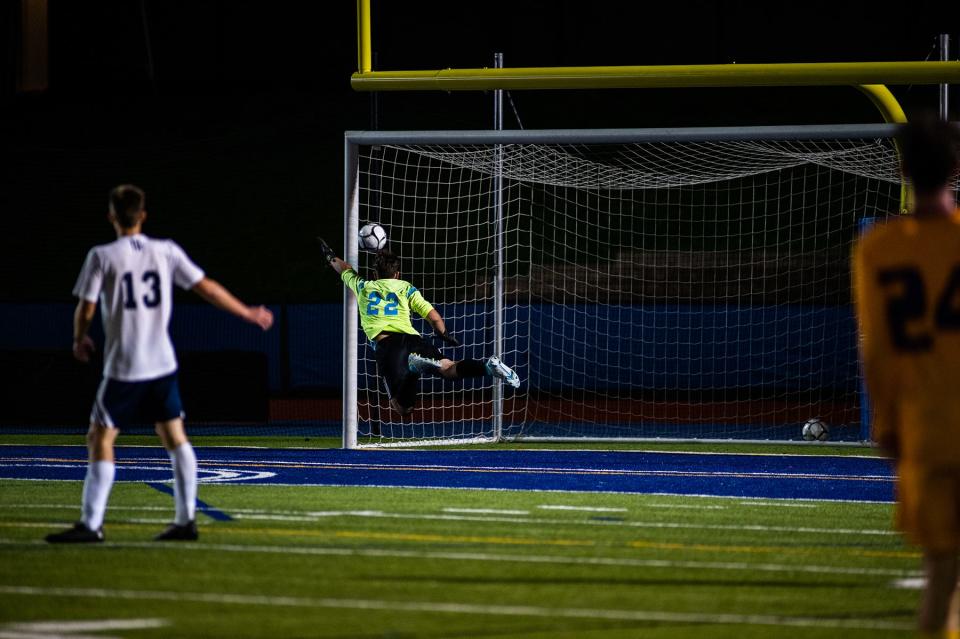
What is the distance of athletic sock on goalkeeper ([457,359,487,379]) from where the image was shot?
15828 millimetres

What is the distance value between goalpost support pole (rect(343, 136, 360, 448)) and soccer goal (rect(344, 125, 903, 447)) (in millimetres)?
22

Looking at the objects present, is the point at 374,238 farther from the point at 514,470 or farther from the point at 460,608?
the point at 460,608

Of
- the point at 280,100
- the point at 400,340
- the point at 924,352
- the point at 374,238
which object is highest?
the point at 280,100

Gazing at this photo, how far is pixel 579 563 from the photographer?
25.0ft

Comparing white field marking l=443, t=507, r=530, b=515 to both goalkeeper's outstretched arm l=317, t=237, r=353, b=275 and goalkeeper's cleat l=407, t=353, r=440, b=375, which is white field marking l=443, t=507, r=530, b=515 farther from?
goalkeeper's outstretched arm l=317, t=237, r=353, b=275

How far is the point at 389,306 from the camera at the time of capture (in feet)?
52.1

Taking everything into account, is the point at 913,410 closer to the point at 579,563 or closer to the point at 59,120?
the point at 579,563

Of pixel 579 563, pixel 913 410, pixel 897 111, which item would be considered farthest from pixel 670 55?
pixel 913 410

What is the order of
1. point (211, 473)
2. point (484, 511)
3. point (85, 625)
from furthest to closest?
1. point (211, 473)
2. point (484, 511)
3. point (85, 625)

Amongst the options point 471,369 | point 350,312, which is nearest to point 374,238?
point 350,312

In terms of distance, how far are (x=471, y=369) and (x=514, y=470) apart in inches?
98.5

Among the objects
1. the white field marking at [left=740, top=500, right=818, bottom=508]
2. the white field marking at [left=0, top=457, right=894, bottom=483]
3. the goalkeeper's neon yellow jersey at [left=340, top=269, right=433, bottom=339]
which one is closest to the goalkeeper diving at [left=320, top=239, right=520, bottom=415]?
the goalkeeper's neon yellow jersey at [left=340, top=269, right=433, bottom=339]

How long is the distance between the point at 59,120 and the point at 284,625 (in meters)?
26.9

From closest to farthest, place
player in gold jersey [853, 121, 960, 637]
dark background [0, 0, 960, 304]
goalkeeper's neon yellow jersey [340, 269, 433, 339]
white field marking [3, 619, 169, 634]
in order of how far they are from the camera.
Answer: player in gold jersey [853, 121, 960, 637] → white field marking [3, 619, 169, 634] → goalkeeper's neon yellow jersey [340, 269, 433, 339] → dark background [0, 0, 960, 304]
